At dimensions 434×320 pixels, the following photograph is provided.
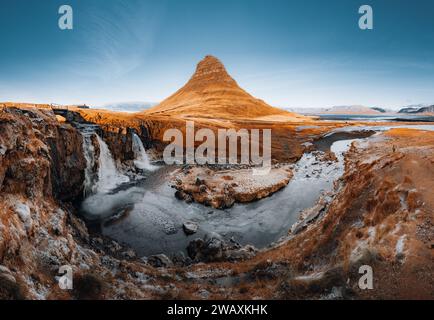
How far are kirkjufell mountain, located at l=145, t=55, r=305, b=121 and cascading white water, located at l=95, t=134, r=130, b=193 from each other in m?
57.2

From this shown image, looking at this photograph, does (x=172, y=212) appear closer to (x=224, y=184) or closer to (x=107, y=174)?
(x=224, y=184)

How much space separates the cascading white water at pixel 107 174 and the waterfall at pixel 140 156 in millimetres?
4405

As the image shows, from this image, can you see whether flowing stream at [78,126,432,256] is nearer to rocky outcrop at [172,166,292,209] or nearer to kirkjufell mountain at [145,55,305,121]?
rocky outcrop at [172,166,292,209]

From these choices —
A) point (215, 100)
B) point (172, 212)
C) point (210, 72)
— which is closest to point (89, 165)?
point (172, 212)

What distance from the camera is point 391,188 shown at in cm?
1270

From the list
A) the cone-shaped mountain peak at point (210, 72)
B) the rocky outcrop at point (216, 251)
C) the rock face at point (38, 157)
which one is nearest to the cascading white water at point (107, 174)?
the rock face at point (38, 157)

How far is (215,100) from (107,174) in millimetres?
82478

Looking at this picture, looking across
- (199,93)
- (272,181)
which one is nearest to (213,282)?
(272,181)

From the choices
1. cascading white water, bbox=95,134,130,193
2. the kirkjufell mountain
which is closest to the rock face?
cascading white water, bbox=95,134,130,193

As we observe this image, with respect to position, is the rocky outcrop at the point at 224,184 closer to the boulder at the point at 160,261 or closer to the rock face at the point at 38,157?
the boulder at the point at 160,261

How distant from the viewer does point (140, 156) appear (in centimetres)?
3925

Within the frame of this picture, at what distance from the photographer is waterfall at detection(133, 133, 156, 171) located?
37.2m

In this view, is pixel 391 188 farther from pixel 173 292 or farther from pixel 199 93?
pixel 199 93
